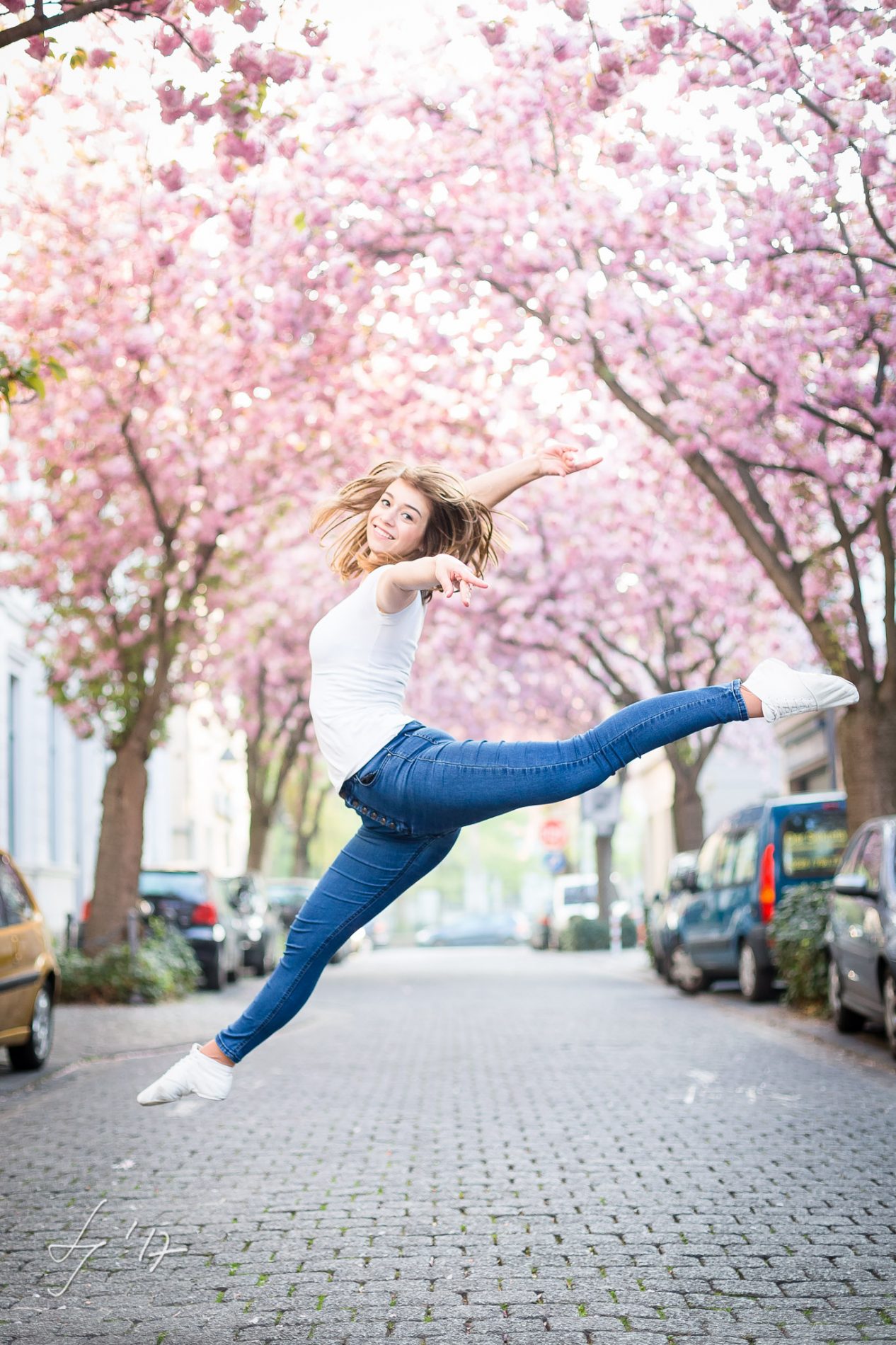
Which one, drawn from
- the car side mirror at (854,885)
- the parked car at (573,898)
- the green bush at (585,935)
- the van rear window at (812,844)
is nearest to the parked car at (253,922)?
the van rear window at (812,844)

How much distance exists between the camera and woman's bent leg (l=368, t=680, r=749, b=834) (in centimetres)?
466

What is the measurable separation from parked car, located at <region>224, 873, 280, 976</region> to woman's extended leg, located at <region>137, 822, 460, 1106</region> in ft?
63.3

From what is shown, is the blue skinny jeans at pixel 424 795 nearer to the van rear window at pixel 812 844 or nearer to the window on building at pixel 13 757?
the van rear window at pixel 812 844

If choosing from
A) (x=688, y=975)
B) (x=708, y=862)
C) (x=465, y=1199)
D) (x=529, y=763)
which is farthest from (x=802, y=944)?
(x=529, y=763)

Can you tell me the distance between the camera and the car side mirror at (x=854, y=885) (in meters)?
11.4

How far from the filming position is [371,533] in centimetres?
517

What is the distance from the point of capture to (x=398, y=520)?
17.0ft

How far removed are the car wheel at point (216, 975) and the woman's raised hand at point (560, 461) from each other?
53.2 feet

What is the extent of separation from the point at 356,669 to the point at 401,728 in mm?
249

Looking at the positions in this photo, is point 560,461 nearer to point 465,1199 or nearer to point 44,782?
point 465,1199

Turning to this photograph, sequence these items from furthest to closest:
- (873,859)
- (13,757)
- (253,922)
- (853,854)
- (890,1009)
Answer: (253,922)
(13,757)
(853,854)
(873,859)
(890,1009)

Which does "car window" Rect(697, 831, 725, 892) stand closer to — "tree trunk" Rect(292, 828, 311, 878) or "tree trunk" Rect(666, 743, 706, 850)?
"tree trunk" Rect(666, 743, 706, 850)

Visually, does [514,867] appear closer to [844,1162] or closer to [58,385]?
[58,385]

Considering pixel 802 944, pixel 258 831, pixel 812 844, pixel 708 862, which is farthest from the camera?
pixel 258 831
